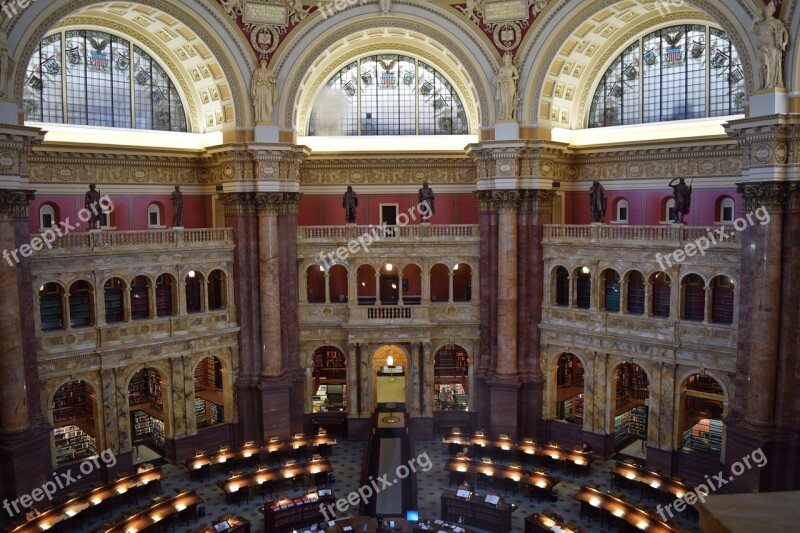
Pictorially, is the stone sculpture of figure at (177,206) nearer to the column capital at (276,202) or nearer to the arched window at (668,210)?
the column capital at (276,202)

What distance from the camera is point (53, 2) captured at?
2453 centimetres

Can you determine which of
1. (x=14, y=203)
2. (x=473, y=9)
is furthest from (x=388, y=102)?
(x=14, y=203)

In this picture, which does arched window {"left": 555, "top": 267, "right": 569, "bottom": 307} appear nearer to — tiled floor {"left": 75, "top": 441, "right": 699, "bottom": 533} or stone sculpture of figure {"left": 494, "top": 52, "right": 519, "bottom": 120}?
tiled floor {"left": 75, "top": 441, "right": 699, "bottom": 533}

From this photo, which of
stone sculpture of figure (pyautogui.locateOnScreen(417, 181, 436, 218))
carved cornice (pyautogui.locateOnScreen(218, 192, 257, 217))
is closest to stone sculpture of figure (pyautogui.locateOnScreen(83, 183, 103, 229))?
carved cornice (pyautogui.locateOnScreen(218, 192, 257, 217))

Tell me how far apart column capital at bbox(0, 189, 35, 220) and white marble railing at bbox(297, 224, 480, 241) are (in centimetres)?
1187

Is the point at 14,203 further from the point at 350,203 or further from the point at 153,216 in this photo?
the point at 350,203

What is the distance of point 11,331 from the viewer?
77.6 ft

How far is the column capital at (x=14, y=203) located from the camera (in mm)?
Answer: 23266

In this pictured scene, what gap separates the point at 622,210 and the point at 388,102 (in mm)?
13402

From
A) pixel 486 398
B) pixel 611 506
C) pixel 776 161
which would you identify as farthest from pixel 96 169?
pixel 776 161

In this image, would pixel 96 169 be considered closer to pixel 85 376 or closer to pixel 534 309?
pixel 85 376

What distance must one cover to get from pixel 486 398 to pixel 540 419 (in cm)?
277

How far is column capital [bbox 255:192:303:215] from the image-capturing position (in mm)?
30656

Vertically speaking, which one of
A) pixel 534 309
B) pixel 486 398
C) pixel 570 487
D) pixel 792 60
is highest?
pixel 792 60
